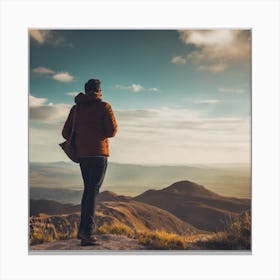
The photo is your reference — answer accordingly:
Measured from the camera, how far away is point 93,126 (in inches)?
209

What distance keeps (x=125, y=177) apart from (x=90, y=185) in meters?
0.47

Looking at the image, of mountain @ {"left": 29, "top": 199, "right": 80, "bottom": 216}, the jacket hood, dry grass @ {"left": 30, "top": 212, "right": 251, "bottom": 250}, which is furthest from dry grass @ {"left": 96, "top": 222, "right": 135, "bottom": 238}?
the jacket hood

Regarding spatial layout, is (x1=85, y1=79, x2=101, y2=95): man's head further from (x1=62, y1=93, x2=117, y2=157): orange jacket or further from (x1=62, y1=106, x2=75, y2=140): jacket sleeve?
(x1=62, y1=106, x2=75, y2=140): jacket sleeve

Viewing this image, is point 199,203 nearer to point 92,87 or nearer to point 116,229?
point 116,229

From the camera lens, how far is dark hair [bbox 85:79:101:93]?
18.0 ft

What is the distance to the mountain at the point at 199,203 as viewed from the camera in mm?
5598

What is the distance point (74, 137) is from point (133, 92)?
91cm

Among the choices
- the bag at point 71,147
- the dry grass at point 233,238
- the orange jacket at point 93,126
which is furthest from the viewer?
the dry grass at point 233,238

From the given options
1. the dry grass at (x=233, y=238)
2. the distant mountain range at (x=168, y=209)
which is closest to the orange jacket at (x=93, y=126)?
the distant mountain range at (x=168, y=209)

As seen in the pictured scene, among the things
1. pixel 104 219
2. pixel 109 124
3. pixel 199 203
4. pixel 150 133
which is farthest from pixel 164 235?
pixel 109 124

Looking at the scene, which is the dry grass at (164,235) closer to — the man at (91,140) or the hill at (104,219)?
the hill at (104,219)

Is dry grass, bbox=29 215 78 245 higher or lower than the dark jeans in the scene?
lower

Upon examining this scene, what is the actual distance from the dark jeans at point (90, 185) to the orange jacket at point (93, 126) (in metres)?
0.09

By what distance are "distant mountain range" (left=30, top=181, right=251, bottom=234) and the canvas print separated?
0.01 m
